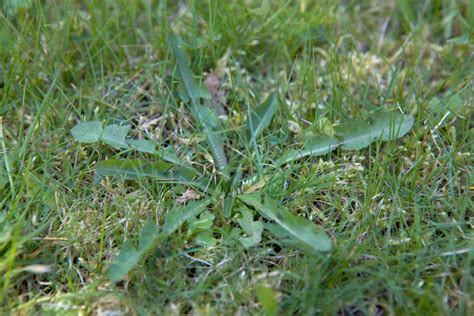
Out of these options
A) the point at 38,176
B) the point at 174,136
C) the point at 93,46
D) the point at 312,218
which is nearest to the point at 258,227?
the point at 312,218

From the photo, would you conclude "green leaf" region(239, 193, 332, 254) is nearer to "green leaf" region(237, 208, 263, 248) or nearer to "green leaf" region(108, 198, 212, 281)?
"green leaf" region(237, 208, 263, 248)

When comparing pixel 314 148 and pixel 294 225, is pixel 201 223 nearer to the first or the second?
pixel 294 225

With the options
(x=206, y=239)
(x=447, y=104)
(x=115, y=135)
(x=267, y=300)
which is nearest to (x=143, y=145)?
(x=115, y=135)

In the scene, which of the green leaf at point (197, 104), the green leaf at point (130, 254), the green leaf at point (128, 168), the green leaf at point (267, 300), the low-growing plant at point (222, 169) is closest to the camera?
the green leaf at point (267, 300)

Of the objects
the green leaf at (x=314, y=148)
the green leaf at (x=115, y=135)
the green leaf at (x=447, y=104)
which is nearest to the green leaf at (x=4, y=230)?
the green leaf at (x=115, y=135)

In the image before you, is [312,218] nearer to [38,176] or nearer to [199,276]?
[199,276]

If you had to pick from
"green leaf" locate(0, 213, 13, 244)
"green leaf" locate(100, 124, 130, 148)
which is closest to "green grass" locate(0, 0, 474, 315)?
"green leaf" locate(0, 213, 13, 244)

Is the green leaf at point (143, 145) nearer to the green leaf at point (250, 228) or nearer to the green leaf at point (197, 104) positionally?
the green leaf at point (197, 104)
